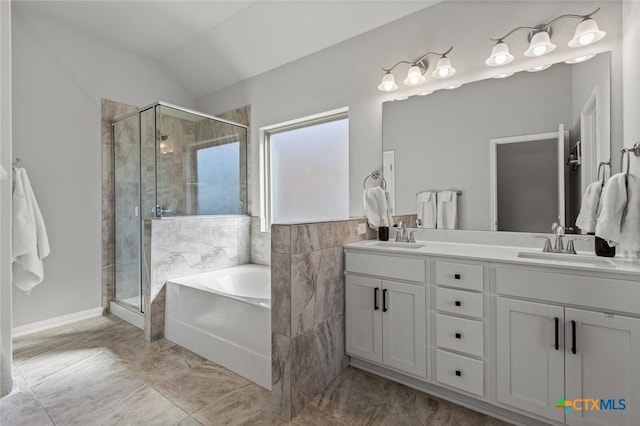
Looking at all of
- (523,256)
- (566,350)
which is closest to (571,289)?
(566,350)

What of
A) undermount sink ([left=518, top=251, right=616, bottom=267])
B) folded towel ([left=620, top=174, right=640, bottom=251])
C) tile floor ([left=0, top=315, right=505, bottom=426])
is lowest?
tile floor ([left=0, top=315, right=505, bottom=426])

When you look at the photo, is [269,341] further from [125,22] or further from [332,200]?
[125,22]

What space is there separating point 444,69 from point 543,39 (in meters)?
Result: 0.57

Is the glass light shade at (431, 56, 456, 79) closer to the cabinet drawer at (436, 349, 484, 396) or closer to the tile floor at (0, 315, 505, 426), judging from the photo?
the cabinet drawer at (436, 349, 484, 396)

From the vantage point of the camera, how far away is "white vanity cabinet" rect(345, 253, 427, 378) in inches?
71.1

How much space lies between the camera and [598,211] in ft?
5.47

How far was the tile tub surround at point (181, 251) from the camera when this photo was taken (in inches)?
105

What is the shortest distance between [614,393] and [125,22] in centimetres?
441

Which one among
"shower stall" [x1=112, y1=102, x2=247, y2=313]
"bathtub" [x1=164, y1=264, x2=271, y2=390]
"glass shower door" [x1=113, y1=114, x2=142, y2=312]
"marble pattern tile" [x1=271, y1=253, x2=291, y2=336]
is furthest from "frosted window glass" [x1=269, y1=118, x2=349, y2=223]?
"glass shower door" [x1=113, y1=114, x2=142, y2=312]

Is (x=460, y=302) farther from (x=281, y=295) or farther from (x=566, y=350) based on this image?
(x=281, y=295)

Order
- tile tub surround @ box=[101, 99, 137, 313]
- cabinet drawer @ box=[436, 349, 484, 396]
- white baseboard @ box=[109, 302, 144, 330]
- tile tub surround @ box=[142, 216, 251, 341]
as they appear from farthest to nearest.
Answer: tile tub surround @ box=[101, 99, 137, 313] → white baseboard @ box=[109, 302, 144, 330] → tile tub surround @ box=[142, 216, 251, 341] → cabinet drawer @ box=[436, 349, 484, 396]

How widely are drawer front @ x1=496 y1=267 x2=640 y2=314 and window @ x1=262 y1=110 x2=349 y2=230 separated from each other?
60.7 inches

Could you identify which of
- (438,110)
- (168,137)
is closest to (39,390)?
(168,137)

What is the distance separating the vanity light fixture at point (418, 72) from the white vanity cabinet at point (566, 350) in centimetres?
145
